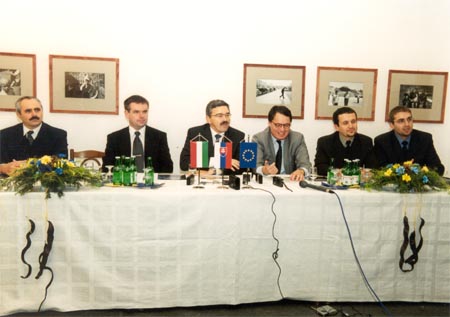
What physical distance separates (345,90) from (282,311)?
311cm

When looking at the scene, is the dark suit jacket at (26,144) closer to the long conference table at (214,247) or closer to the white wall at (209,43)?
the white wall at (209,43)

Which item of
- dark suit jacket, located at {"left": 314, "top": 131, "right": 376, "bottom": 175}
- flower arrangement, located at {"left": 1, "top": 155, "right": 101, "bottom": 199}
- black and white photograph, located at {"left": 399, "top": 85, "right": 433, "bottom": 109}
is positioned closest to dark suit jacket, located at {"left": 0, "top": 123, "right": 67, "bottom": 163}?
flower arrangement, located at {"left": 1, "top": 155, "right": 101, "bottom": 199}

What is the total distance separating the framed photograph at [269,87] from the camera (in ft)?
15.1

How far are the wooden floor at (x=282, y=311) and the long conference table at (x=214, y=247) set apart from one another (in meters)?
0.07

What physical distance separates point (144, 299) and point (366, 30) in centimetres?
416

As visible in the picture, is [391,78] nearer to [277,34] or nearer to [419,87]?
[419,87]

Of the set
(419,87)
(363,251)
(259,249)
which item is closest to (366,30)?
(419,87)

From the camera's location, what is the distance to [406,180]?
2633 millimetres

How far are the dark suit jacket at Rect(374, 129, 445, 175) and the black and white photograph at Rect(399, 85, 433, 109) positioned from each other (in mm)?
788

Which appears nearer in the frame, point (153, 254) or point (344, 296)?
point (153, 254)

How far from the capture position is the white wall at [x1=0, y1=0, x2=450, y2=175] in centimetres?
431

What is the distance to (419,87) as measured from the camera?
4840 millimetres

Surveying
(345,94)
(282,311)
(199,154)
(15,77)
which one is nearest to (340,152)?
(345,94)

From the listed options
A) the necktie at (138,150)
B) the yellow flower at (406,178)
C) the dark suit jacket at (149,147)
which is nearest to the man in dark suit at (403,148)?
the yellow flower at (406,178)
